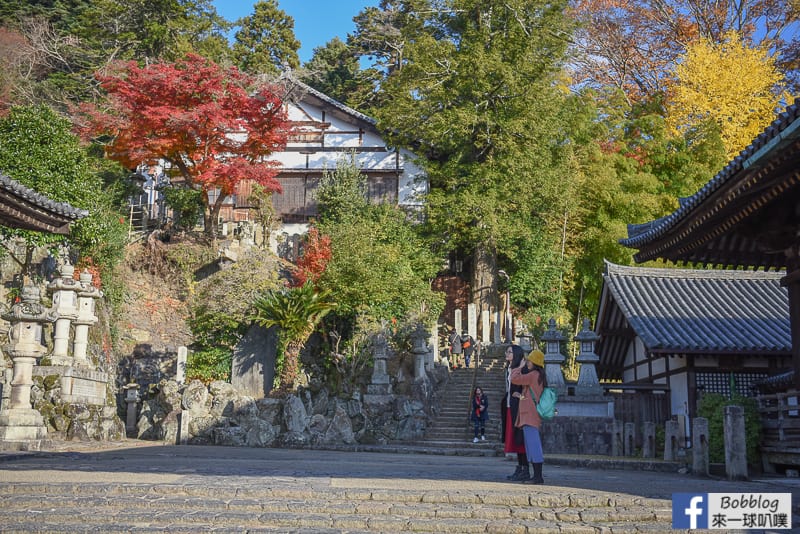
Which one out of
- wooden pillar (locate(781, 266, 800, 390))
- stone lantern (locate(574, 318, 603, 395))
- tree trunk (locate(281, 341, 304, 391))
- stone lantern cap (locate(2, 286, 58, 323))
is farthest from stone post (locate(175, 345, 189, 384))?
wooden pillar (locate(781, 266, 800, 390))

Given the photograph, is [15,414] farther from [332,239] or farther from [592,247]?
[592,247]

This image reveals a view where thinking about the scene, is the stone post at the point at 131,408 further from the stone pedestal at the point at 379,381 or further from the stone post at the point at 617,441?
the stone post at the point at 617,441

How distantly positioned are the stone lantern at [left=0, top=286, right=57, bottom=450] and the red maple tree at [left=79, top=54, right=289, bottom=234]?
14237 mm

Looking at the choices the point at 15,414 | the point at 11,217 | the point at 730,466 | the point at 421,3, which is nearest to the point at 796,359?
the point at 730,466

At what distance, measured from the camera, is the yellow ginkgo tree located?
2994cm

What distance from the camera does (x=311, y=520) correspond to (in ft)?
23.8

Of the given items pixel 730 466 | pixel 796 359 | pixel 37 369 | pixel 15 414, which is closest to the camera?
pixel 796 359

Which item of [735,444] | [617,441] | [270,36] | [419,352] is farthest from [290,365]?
[270,36]

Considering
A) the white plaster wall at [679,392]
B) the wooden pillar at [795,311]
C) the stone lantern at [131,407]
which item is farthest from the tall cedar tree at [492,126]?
the wooden pillar at [795,311]

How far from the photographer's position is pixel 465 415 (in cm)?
2208

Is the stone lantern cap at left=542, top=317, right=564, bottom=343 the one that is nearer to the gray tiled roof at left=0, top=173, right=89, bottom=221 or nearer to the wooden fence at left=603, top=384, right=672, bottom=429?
the wooden fence at left=603, top=384, right=672, bottom=429

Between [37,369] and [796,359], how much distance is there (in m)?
16.2

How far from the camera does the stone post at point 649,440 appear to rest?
52.0 ft

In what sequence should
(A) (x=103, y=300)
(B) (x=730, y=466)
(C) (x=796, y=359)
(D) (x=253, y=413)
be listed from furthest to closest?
(A) (x=103, y=300) → (D) (x=253, y=413) → (B) (x=730, y=466) → (C) (x=796, y=359)
